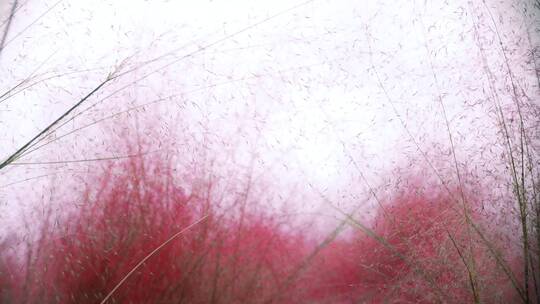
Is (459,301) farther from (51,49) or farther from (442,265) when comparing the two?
(51,49)

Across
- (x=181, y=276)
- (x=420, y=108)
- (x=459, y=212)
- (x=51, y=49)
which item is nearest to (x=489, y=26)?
(x=420, y=108)

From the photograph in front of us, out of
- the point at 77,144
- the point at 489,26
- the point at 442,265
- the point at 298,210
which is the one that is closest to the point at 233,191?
the point at 298,210

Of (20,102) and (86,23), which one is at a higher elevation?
(86,23)

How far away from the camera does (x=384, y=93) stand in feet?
3.21

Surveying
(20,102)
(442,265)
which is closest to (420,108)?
(442,265)

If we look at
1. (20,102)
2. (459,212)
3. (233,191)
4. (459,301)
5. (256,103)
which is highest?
(20,102)

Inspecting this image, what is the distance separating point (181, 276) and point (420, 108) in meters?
0.65

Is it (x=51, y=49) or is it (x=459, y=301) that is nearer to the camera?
(x=459, y=301)

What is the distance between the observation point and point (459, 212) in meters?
0.92

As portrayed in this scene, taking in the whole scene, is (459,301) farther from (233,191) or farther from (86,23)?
(86,23)

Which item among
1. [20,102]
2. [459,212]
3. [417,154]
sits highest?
[20,102]

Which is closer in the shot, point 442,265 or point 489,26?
point 442,265

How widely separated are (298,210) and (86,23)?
664mm

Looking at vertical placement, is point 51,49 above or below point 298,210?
above
